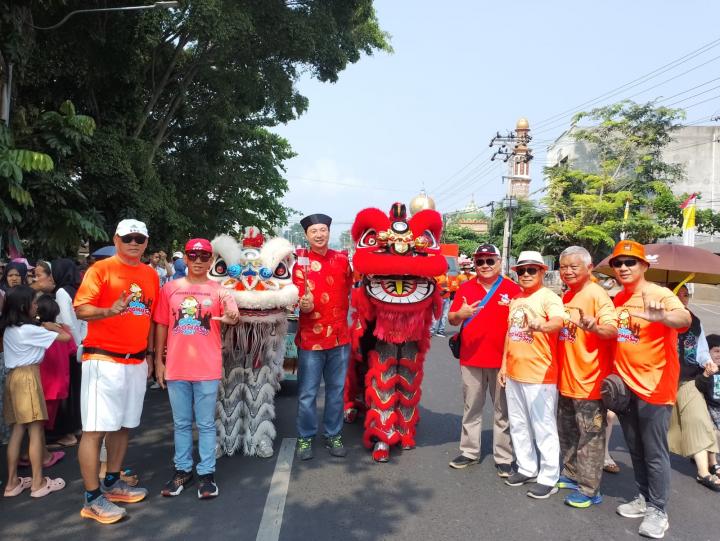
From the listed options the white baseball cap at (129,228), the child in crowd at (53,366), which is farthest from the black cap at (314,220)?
the child in crowd at (53,366)

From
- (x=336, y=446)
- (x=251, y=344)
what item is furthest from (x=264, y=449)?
(x=251, y=344)

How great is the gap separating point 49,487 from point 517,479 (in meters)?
3.36

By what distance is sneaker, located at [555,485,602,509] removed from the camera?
146 inches

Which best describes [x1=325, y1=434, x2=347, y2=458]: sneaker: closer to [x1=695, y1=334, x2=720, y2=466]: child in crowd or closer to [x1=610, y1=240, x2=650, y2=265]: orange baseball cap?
[x1=610, y1=240, x2=650, y2=265]: orange baseball cap

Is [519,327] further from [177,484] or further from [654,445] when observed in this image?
[177,484]

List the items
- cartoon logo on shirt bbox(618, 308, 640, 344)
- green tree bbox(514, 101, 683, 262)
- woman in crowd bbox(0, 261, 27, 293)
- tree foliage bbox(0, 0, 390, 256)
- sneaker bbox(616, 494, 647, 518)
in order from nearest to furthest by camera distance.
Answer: cartoon logo on shirt bbox(618, 308, 640, 344) < sneaker bbox(616, 494, 647, 518) < woman in crowd bbox(0, 261, 27, 293) < tree foliage bbox(0, 0, 390, 256) < green tree bbox(514, 101, 683, 262)

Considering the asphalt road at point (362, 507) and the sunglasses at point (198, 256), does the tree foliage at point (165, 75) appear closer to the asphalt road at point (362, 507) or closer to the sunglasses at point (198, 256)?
the sunglasses at point (198, 256)

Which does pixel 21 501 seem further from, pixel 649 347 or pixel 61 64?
pixel 61 64

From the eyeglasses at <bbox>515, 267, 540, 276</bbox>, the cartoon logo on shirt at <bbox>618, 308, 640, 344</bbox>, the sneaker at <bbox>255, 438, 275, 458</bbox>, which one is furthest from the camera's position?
the sneaker at <bbox>255, 438, 275, 458</bbox>

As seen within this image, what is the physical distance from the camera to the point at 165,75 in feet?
42.8

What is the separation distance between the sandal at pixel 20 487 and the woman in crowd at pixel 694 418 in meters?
4.79

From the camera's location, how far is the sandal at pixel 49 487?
371cm

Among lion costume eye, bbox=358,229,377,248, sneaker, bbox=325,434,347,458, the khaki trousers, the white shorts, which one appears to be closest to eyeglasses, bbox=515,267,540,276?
the khaki trousers

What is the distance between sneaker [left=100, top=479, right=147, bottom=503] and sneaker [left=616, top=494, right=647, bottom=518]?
3.22 meters
